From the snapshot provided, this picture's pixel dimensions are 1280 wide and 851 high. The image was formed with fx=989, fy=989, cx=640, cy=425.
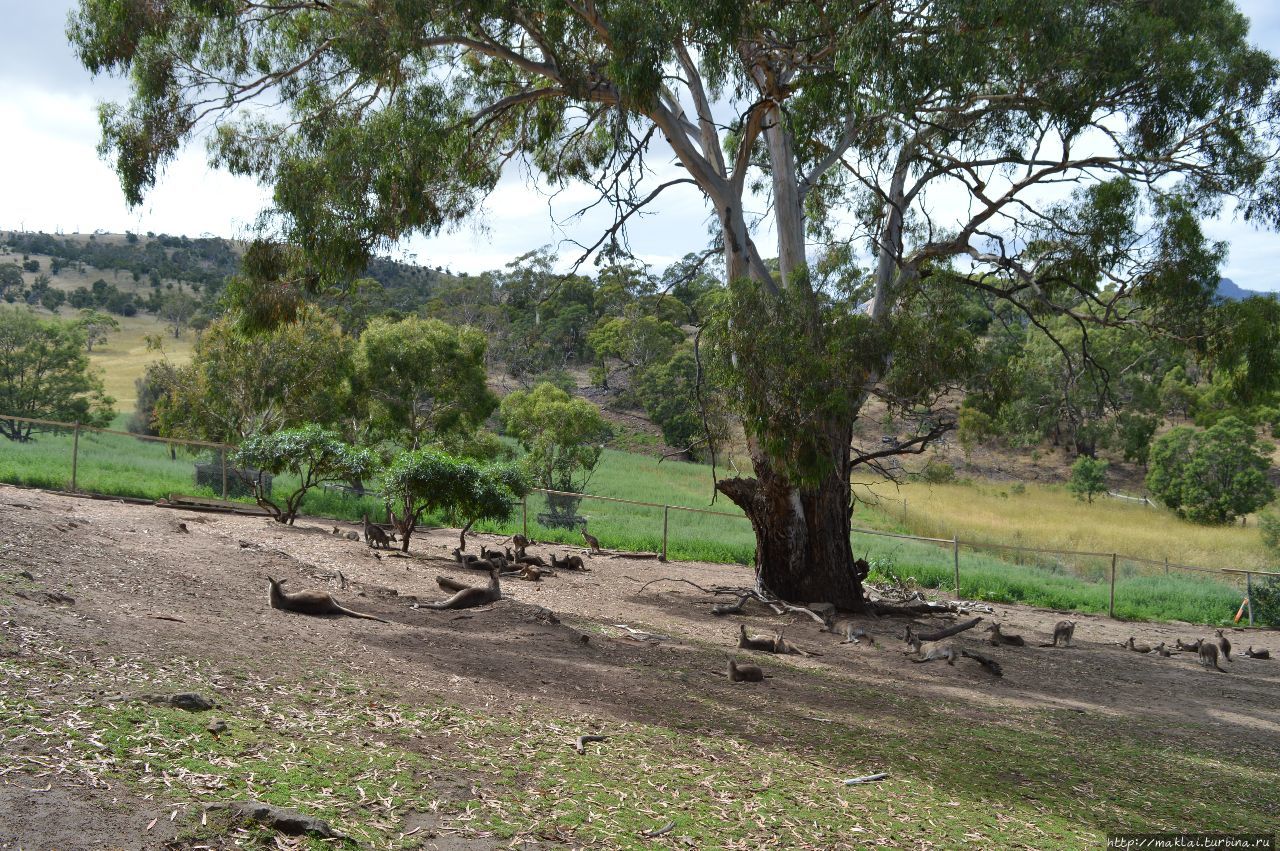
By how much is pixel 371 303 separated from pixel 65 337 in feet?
68.2

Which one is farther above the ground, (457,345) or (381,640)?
(457,345)

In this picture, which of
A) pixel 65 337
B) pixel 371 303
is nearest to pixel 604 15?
pixel 65 337

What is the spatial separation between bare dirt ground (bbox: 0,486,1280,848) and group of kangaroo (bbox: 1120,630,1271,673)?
0.66 feet

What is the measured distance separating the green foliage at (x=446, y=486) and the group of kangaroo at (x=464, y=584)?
566mm

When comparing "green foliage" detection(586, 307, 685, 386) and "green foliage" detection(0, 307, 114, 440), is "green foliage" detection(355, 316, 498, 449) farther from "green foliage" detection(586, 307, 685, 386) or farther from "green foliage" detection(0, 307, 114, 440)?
"green foliage" detection(586, 307, 685, 386)

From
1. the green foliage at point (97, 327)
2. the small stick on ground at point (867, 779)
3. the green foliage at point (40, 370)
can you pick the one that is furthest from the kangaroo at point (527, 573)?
the green foliage at point (97, 327)

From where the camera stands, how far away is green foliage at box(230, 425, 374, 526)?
17250 mm

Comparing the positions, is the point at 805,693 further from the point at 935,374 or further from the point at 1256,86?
the point at 1256,86

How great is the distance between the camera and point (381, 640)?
9.02 m

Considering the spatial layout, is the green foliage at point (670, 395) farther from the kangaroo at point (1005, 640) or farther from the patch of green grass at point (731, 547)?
the kangaroo at point (1005, 640)

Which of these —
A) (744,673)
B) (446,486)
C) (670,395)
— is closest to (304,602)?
(744,673)

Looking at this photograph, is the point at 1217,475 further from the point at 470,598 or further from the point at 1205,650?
the point at 470,598

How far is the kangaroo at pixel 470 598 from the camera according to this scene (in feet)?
36.6

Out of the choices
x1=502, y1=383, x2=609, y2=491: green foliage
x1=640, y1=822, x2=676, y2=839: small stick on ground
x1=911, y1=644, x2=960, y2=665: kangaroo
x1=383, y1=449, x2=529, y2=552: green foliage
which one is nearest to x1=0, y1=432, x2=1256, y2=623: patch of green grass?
x1=502, y1=383, x2=609, y2=491: green foliage
